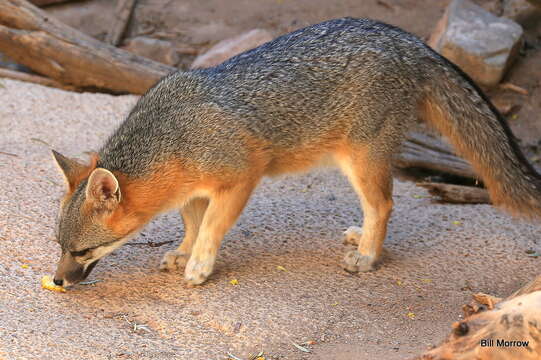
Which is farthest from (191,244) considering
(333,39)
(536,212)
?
(536,212)

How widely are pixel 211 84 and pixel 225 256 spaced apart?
4.62 ft

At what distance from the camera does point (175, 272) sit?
18.4 ft

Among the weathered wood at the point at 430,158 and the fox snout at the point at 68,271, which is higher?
the weathered wood at the point at 430,158

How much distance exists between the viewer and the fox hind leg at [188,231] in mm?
5633

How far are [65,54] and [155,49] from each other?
2.19 meters

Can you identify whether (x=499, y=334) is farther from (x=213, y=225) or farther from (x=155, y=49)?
(x=155, y=49)

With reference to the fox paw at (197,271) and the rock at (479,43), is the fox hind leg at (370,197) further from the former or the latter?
the rock at (479,43)

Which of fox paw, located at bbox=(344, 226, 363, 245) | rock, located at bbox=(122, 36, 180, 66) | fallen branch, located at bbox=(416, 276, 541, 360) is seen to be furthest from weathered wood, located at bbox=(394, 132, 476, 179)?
rock, located at bbox=(122, 36, 180, 66)

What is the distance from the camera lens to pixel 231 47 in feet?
32.4

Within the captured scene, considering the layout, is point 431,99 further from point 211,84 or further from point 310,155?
point 211,84

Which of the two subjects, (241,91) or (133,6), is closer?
(241,91)

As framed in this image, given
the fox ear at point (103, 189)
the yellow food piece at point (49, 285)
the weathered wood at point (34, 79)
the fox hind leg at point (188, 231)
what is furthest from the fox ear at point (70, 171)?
the weathered wood at point (34, 79)

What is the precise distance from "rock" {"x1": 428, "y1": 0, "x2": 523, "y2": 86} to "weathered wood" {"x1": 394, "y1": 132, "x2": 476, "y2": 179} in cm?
184

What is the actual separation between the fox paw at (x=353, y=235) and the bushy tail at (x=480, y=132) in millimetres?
1143
